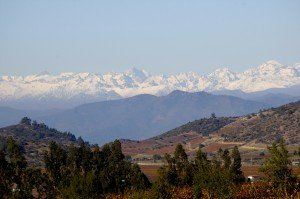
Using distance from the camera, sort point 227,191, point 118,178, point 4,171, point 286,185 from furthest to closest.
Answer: point 118,178 < point 4,171 < point 286,185 < point 227,191

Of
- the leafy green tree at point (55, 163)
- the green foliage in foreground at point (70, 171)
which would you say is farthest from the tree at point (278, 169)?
the leafy green tree at point (55, 163)

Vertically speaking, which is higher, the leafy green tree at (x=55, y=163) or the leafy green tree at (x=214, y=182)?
the leafy green tree at (x=55, y=163)

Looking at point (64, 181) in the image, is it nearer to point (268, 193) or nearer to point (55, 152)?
point (55, 152)

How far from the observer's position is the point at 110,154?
11719cm

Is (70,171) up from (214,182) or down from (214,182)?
up

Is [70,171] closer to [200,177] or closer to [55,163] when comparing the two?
[55,163]

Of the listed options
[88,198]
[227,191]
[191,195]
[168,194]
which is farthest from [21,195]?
[191,195]

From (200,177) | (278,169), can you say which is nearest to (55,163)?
(200,177)

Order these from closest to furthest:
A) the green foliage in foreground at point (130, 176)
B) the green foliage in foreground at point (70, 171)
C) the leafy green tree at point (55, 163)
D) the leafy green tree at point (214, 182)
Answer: the leafy green tree at point (214, 182) → the green foliage in foreground at point (130, 176) → the green foliage in foreground at point (70, 171) → the leafy green tree at point (55, 163)

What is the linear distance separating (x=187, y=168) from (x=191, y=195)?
549 inches

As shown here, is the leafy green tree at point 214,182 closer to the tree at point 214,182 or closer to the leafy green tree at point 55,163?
the tree at point 214,182

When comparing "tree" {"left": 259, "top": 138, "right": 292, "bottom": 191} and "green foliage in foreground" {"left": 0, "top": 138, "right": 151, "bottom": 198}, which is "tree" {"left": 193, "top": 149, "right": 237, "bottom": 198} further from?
"green foliage in foreground" {"left": 0, "top": 138, "right": 151, "bottom": 198}

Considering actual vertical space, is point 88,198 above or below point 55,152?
below

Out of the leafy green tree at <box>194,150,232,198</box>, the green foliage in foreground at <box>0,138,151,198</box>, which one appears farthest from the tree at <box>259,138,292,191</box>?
the green foliage in foreground at <box>0,138,151,198</box>
